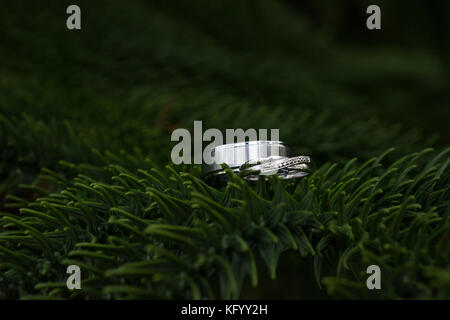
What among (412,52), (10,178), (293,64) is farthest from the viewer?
(412,52)

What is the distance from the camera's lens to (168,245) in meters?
0.22

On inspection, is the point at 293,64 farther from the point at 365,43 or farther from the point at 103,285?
the point at 103,285

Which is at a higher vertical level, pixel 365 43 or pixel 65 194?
pixel 365 43

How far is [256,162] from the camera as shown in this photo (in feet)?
1.08

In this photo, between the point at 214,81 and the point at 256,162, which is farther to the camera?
the point at 214,81

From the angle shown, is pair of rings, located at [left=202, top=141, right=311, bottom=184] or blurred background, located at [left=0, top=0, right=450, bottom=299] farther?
blurred background, located at [left=0, top=0, right=450, bottom=299]

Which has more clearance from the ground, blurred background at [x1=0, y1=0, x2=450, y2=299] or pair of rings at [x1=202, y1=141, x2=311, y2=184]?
blurred background at [x1=0, y1=0, x2=450, y2=299]

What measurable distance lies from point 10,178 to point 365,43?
33.7 inches

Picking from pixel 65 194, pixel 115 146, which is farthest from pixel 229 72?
pixel 65 194

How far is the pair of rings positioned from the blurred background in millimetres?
72

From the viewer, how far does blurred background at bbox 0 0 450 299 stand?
425 millimetres

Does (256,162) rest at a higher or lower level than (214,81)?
lower

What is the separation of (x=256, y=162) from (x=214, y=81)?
0.90 ft

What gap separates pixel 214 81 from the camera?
574 millimetres
